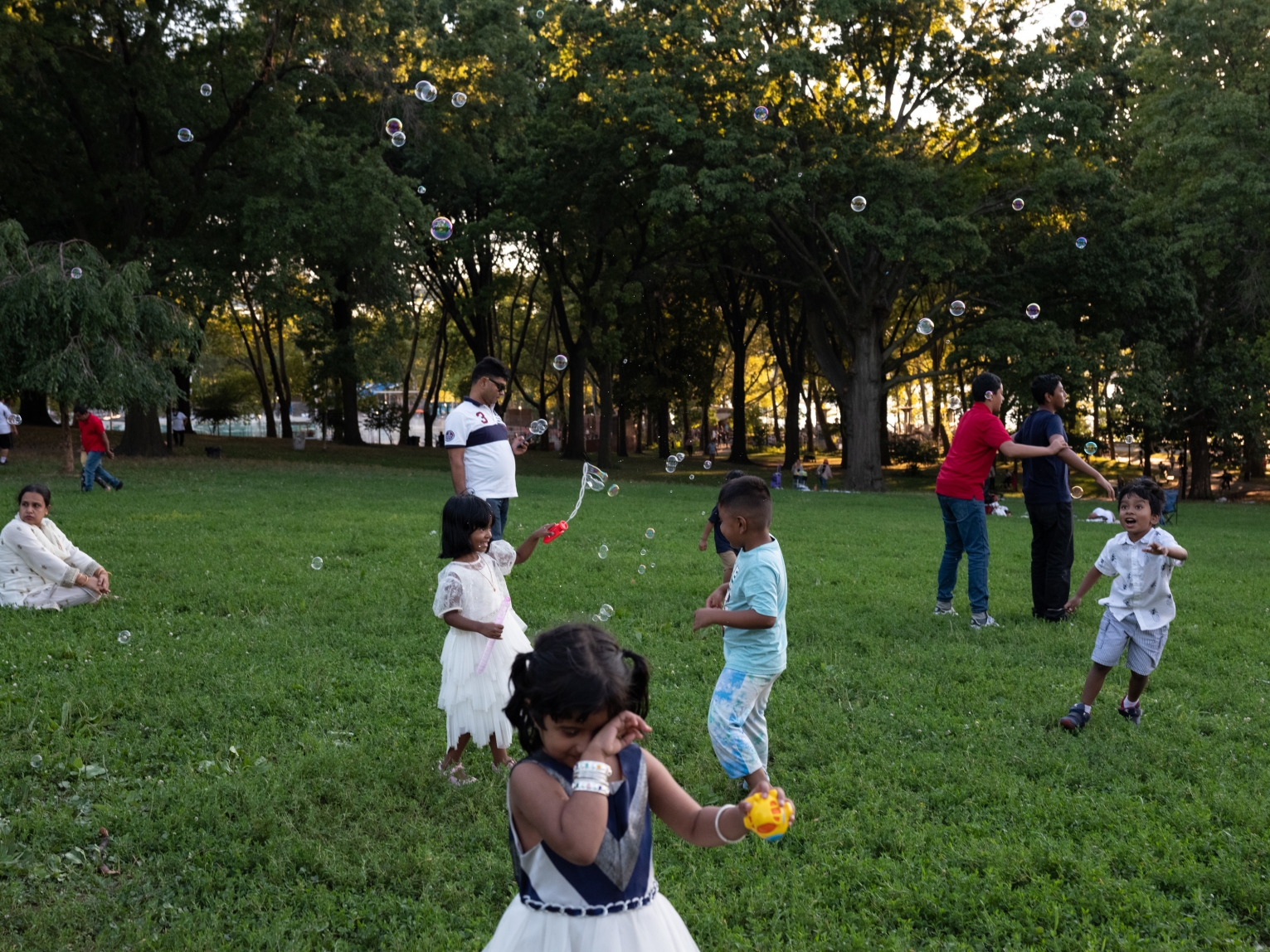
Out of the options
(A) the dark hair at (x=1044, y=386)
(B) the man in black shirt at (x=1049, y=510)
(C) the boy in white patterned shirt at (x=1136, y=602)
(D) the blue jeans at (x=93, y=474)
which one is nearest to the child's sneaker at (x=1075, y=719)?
(C) the boy in white patterned shirt at (x=1136, y=602)

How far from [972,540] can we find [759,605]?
5079 millimetres

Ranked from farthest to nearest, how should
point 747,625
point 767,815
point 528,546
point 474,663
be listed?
point 528,546, point 474,663, point 747,625, point 767,815

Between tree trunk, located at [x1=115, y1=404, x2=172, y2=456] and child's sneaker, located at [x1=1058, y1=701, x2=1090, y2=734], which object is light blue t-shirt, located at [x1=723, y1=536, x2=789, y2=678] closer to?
child's sneaker, located at [x1=1058, y1=701, x2=1090, y2=734]

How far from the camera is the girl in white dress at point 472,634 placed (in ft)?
16.0

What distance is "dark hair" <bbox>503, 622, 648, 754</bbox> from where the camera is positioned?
2330 millimetres

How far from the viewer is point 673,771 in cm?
528

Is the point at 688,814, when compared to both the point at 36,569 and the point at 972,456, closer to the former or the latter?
the point at 972,456

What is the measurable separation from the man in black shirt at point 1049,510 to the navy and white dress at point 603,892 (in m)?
7.35

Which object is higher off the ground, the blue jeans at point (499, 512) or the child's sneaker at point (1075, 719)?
the blue jeans at point (499, 512)

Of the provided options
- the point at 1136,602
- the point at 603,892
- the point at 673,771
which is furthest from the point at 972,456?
the point at 603,892

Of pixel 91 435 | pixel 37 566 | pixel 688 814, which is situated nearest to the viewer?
pixel 688 814

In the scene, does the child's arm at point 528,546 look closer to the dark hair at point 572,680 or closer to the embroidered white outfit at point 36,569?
the dark hair at point 572,680

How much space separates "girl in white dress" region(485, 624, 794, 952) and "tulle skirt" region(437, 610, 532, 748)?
2.47 metres

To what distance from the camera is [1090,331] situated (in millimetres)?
30109
